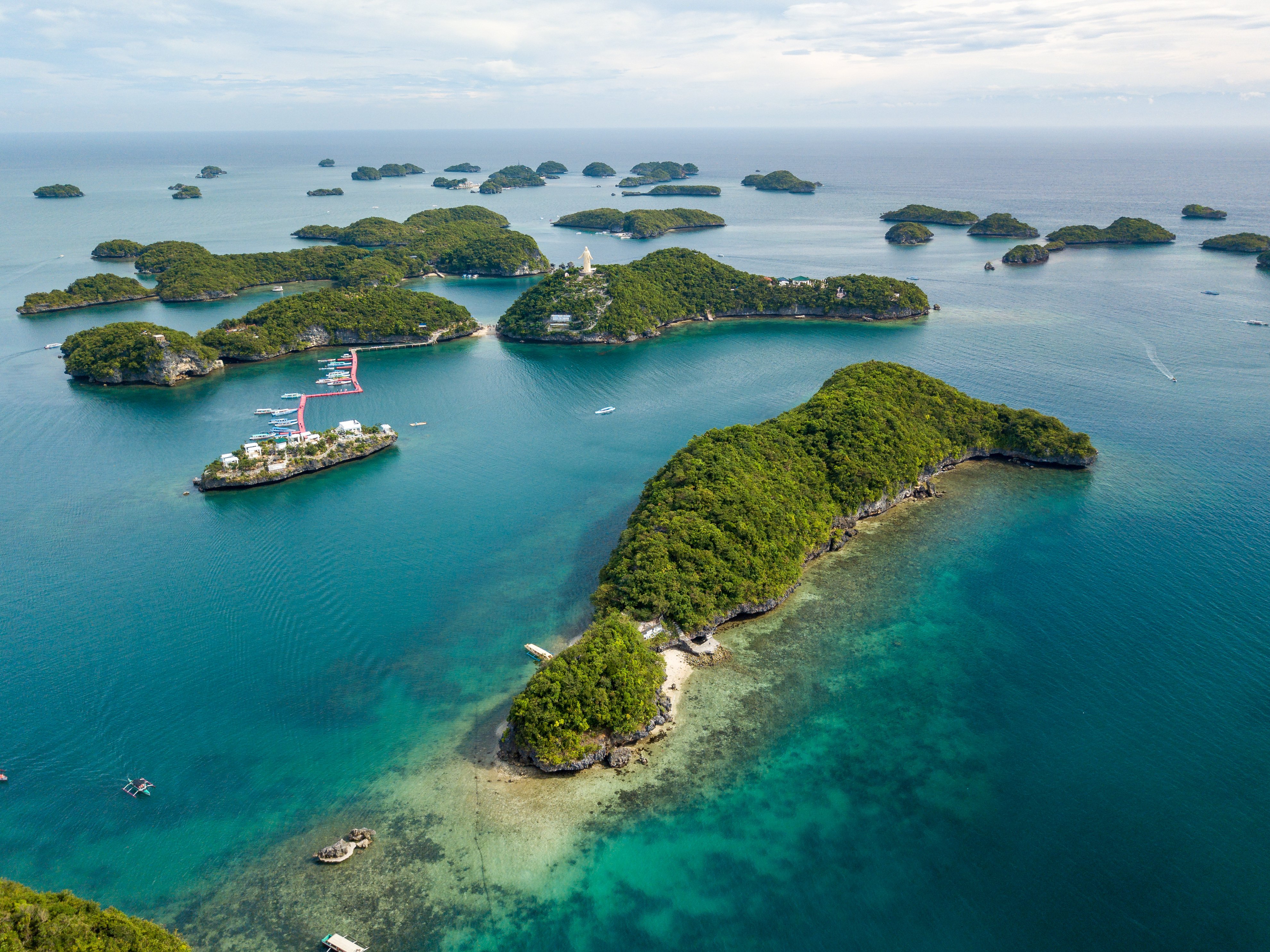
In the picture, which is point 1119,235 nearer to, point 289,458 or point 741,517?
point 741,517

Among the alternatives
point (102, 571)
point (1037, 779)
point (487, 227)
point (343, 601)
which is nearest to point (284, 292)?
point (487, 227)

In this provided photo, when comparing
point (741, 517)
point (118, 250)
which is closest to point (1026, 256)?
point (741, 517)

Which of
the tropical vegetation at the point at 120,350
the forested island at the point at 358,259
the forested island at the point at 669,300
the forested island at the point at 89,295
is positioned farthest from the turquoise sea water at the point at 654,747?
the forested island at the point at 358,259

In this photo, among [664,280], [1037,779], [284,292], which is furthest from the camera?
[284,292]

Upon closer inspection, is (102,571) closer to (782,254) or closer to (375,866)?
(375,866)

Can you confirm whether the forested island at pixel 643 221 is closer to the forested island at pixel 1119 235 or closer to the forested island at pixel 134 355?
the forested island at pixel 1119 235
